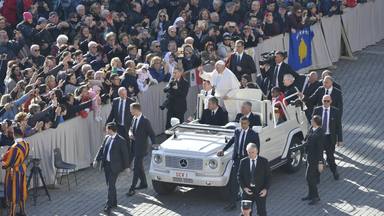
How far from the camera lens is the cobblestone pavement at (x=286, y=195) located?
72.0ft

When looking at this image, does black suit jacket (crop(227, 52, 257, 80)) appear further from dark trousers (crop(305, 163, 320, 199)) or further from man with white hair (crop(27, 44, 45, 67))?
dark trousers (crop(305, 163, 320, 199))

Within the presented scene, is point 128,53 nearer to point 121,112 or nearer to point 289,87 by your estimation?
point 121,112

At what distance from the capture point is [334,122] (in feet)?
77.5

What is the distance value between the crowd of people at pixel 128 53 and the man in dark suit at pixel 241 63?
0.08ft

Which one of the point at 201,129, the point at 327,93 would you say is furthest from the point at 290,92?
the point at 201,129

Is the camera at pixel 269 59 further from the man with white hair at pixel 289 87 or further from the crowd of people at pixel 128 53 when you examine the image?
the man with white hair at pixel 289 87

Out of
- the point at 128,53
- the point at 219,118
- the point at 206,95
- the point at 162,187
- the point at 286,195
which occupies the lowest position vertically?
the point at 286,195

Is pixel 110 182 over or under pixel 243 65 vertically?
under

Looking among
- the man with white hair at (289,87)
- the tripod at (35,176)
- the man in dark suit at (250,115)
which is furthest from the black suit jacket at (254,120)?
the tripod at (35,176)

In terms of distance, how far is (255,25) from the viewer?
99.1 ft

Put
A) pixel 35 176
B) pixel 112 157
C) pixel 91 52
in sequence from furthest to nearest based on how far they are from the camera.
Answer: pixel 91 52
pixel 35 176
pixel 112 157

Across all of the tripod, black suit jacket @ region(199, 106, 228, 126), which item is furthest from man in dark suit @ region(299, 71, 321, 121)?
the tripod

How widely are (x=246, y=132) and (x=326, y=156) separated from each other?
3099mm

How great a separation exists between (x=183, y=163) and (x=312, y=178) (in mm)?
2515
